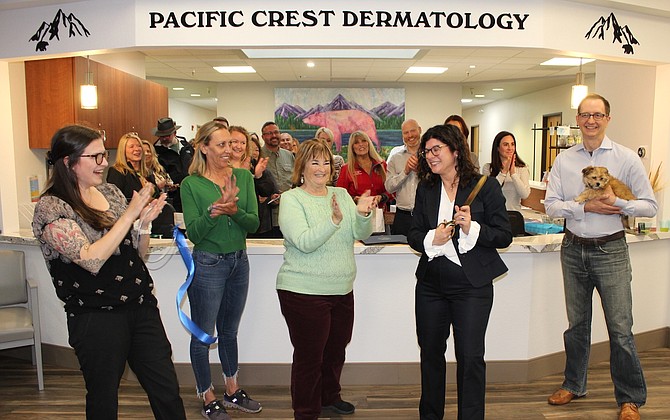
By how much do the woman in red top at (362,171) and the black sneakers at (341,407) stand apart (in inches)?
68.7

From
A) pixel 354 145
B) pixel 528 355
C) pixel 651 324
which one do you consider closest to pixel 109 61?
pixel 354 145

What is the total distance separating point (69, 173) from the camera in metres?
2.12

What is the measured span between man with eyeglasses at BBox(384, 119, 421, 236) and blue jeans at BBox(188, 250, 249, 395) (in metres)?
1.62

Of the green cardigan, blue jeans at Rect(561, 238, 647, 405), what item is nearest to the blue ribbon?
the green cardigan

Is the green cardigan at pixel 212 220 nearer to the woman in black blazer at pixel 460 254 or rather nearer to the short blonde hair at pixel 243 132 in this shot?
the woman in black blazer at pixel 460 254

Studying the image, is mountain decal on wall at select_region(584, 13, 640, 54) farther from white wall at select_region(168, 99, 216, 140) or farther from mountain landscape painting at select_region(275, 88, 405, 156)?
white wall at select_region(168, 99, 216, 140)

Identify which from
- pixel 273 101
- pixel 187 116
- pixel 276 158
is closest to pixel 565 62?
pixel 276 158

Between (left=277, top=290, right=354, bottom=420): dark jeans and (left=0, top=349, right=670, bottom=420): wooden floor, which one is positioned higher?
(left=277, top=290, right=354, bottom=420): dark jeans

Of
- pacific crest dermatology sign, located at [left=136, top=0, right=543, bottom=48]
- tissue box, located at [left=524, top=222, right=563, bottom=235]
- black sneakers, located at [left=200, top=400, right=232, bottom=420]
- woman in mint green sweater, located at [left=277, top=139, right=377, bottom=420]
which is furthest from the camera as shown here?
tissue box, located at [left=524, top=222, right=563, bottom=235]

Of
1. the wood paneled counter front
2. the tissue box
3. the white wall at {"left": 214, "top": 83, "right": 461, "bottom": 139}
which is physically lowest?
the wood paneled counter front

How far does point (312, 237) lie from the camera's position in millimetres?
2652

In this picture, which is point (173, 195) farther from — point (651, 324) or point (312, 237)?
point (651, 324)

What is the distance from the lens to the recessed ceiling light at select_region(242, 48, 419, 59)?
825cm

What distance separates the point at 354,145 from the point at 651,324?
2.68 meters
